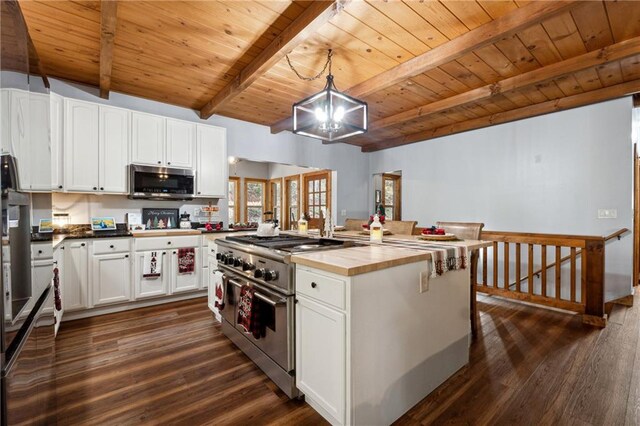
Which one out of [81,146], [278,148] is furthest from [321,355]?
[278,148]

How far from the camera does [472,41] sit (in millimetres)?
2303

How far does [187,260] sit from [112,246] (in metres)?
0.77

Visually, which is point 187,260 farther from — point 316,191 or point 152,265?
point 316,191

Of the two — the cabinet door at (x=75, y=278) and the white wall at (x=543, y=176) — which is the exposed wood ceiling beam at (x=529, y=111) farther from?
the cabinet door at (x=75, y=278)

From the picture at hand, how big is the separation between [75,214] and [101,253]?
75 cm

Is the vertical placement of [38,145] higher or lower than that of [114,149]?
lower

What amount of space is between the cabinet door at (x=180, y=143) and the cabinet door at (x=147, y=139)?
81 mm

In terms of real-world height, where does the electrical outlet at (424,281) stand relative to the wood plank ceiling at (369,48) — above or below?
below

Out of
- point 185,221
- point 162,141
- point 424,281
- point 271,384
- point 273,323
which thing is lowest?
point 271,384

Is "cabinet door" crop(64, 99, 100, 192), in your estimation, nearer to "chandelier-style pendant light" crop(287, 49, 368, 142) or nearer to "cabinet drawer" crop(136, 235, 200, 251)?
"cabinet drawer" crop(136, 235, 200, 251)

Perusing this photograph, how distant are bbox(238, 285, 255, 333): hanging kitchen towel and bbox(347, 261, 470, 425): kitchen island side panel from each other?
0.86m

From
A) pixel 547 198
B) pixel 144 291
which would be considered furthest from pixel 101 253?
pixel 547 198

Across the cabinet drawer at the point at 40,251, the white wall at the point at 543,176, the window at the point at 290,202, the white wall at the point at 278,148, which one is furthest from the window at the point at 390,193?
the cabinet drawer at the point at 40,251

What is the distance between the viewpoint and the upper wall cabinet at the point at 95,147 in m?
3.10
